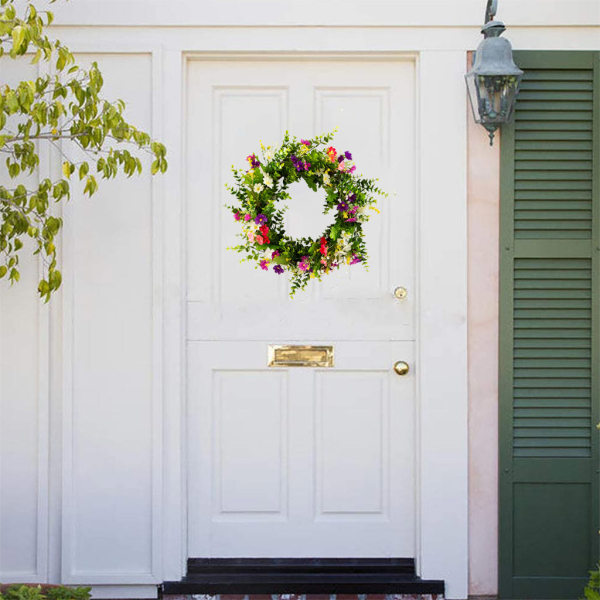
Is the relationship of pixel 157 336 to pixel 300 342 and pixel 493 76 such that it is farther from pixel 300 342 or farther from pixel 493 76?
pixel 493 76

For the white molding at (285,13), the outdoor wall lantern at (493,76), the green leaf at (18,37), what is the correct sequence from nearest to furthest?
1. the green leaf at (18,37)
2. the outdoor wall lantern at (493,76)
3. the white molding at (285,13)

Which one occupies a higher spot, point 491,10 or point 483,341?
point 491,10

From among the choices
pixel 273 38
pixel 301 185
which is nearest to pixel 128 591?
pixel 301 185

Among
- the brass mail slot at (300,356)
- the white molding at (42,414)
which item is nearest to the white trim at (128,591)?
the white molding at (42,414)

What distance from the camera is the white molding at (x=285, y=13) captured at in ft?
12.4

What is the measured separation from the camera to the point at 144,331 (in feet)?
12.6

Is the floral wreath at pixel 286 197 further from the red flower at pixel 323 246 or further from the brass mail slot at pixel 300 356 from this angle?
the brass mail slot at pixel 300 356

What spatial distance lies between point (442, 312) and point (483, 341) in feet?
0.74

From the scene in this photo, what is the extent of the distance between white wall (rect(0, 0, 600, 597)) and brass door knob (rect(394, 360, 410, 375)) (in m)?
0.13

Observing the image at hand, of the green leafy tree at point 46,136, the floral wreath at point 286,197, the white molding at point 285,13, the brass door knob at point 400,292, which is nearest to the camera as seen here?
the green leafy tree at point 46,136

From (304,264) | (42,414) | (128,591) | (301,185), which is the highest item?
(301,185)

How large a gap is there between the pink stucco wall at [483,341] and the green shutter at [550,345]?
0.13 ft

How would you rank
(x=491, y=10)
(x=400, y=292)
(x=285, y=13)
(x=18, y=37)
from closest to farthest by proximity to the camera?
1. (x=18, y=37)
2. (x=491, y=10)
3. (x=285, y=13)
4. (x=400, y=292)

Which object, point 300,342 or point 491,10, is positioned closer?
point 491,10
